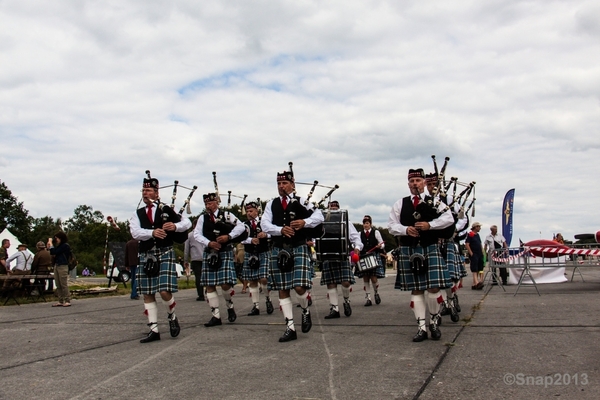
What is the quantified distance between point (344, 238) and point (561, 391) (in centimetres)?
531

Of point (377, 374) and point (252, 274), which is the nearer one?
point (377, 374)

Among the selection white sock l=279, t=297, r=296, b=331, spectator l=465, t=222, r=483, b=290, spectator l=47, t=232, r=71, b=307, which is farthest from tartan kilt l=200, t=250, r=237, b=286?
spectator l=465, t=222, r=483, b=290

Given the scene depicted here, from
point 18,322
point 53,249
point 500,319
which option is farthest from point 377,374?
point 53,249

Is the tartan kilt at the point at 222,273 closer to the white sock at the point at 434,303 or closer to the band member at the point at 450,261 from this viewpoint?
the band member at the point at 450,261

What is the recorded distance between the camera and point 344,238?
919 centimetres

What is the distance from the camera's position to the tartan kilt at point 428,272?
6.39 m

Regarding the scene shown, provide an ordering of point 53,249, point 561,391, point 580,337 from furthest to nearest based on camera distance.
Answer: point 53,249 → point 580,337 → point 561,391

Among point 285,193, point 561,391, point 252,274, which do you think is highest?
point 285,193

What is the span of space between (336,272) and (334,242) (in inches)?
20.9

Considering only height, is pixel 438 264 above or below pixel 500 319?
above

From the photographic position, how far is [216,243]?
27.4 ft

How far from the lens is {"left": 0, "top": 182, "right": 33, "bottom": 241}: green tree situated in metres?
75.0

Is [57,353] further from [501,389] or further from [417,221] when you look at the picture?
[501,389]

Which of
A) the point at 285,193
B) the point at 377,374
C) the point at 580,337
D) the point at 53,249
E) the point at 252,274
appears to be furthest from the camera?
the point at 53,249
